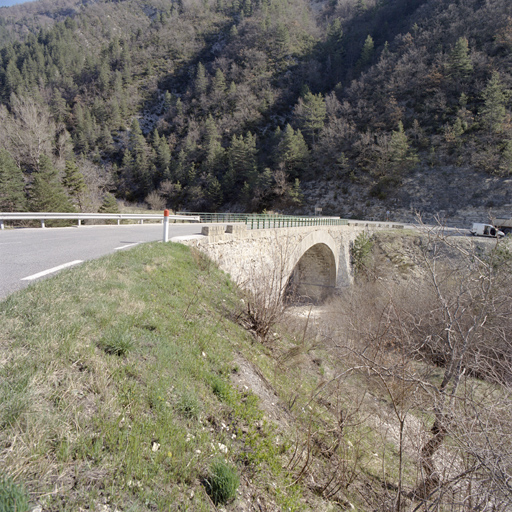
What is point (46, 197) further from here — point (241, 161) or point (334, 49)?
point (334, 49)

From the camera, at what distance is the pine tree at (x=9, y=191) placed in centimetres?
2253

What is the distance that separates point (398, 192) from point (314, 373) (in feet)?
123

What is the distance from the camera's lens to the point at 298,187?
45.7 m

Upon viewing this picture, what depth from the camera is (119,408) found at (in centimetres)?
246

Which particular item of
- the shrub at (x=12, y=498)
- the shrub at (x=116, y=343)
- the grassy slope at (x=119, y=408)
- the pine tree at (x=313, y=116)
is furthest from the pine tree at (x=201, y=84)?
the shrub at (x=12, y=498)

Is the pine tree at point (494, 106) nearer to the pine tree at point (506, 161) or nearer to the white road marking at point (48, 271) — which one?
the pine tree at point (506, 161)

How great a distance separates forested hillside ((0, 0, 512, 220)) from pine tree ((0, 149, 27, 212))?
11 cm

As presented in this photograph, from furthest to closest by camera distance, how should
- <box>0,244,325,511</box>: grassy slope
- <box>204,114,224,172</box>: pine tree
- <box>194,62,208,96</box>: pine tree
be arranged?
<box>194,62,208,96</box>: pine tree < <box>204,114,224,172</box>: pine tree < <box>0,244,325,511</box>: grassy slope

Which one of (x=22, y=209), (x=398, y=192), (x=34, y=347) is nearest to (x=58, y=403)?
(x=34, y=347)

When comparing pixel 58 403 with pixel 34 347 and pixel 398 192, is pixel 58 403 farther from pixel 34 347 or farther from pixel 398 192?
pixel 398 192

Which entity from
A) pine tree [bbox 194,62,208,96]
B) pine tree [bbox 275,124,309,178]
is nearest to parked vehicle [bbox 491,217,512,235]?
pine tree [bbox 275,124,309,178]

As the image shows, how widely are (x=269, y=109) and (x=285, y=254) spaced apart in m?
71.8

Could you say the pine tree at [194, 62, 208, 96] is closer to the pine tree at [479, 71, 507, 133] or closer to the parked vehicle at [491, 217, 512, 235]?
the pine tree at [479, 71, 507, 133]

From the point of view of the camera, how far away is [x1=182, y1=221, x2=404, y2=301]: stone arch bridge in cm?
938
